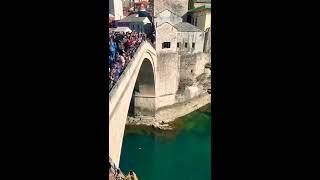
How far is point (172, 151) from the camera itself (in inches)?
338

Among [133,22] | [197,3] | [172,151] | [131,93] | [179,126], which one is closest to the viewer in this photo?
[131,93]

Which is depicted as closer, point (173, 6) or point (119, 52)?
point (119, 52)

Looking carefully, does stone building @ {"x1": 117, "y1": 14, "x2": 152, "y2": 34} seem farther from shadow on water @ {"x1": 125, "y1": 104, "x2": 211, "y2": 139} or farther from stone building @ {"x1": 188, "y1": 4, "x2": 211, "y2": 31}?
shadow on water @ {"x1": 125, "y1": 104, "x2": 211, "y2": 139}

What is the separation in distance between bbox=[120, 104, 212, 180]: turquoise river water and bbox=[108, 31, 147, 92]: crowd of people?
6.76ft

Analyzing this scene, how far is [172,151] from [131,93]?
129 inches

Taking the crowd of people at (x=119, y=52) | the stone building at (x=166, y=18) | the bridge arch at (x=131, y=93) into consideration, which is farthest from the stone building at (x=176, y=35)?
the crowd of people at (x=119, y=52)

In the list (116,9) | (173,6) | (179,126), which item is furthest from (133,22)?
(179,126)

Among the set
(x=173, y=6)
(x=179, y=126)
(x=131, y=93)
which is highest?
(x=173, y=6)

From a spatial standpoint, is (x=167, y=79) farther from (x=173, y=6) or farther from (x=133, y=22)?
(x=133, y=22)
